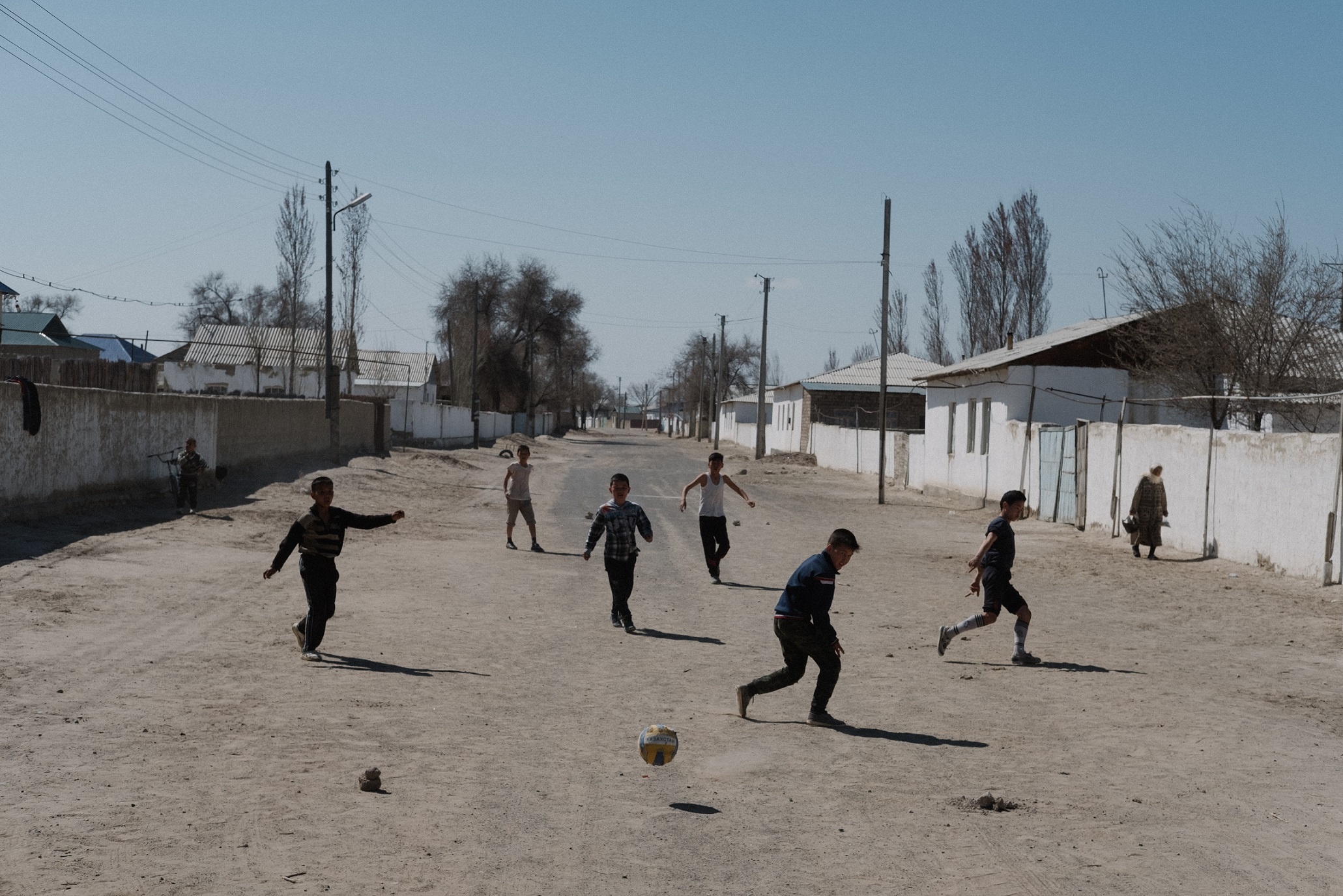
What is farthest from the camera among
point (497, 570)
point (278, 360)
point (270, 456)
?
Result: point (278, 360)

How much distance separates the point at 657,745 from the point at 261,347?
200ft

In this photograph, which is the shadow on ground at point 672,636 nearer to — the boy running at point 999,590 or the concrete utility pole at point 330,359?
the boy running at point 999,590

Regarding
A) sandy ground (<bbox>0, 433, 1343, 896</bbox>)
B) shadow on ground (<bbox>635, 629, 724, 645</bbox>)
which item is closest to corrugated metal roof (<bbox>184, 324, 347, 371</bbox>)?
sandy ground (<bbox>0, 433, 1343, 896</bbox>)

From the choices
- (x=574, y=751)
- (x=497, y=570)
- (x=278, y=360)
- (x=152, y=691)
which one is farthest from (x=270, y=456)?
(x=278, y=360)

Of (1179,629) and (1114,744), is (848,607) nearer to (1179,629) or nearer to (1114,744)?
(1179,629)

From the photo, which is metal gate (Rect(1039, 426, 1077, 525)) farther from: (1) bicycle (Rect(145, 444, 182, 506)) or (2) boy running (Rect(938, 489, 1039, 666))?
(1) bicycle (Rect(145, 444, 182, 506))

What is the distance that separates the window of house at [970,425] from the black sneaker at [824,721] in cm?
2674

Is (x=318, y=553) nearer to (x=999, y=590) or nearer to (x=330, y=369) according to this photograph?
(x=999, y=590)

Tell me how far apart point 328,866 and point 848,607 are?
9.49 m

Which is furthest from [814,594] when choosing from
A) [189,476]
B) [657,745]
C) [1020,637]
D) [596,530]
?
[189,476]

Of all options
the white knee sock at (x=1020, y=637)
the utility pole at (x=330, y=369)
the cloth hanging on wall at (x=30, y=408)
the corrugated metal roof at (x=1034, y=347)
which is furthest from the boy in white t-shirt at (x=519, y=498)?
the utility pole at (x=330, y=369)

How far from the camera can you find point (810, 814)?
6.33m

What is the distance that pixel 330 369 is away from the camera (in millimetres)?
36125

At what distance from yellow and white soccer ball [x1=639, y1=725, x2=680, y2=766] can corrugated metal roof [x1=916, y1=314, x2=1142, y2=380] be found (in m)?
24.7
